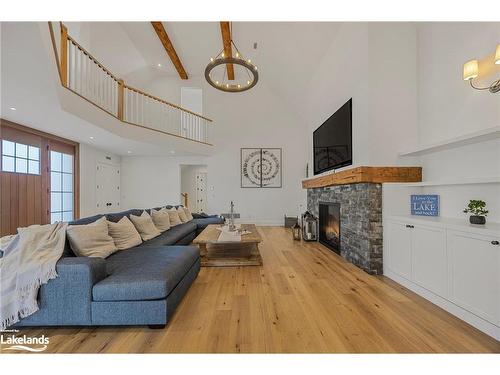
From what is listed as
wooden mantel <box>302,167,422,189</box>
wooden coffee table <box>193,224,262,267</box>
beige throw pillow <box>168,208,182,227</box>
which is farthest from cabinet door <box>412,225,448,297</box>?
beige throw pillow <box>168,208,182,227</box>

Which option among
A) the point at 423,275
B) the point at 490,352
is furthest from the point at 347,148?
the point at 490,352

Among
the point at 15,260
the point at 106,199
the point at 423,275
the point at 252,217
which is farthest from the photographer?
the point at 252,217

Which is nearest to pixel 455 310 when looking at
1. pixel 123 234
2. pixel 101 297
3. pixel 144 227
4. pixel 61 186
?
pixel 101 297

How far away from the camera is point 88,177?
6.26 meters

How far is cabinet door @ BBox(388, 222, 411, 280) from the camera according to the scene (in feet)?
8.11

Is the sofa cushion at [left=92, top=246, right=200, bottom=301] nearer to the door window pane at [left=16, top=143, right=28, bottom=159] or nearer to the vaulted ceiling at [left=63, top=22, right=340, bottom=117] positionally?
the door window pane at [left=16, top=143, right=28, bottom=159]

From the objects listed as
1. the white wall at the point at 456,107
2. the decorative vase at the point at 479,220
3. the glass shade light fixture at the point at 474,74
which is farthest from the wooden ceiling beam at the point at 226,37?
the decorative vase at the point at 479,220

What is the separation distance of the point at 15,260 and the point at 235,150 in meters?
6.39

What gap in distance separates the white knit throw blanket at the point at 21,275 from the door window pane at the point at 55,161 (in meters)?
4.58

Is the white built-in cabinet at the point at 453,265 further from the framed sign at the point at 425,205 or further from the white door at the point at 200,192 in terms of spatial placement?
the white door at the point at 200,192

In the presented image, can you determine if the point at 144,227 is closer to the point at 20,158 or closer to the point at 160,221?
the point at 160,221

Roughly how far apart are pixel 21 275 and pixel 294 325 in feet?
6.68
